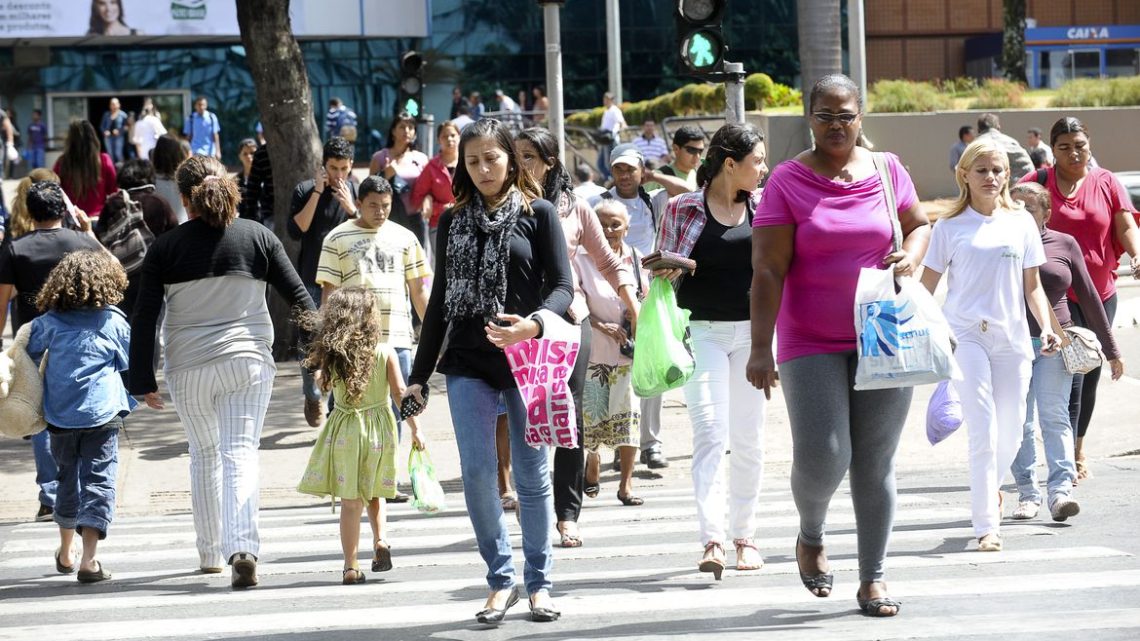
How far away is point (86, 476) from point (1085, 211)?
5.58m

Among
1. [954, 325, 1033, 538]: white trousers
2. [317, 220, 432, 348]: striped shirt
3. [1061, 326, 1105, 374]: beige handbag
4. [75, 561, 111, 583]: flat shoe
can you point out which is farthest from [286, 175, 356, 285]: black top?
[954, 325, 1033, 538]: white trousers

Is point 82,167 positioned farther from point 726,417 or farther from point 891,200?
point 891,200

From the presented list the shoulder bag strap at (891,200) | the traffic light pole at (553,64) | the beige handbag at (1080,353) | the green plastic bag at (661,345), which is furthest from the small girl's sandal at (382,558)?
the traffic light pole at (553,64)

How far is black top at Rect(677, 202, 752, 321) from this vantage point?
6.95 meters

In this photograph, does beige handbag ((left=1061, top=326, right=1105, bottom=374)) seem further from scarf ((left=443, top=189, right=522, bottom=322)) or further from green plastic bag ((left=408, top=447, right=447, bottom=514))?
scarf ((left=443, top=189, right=522, bottom=322))

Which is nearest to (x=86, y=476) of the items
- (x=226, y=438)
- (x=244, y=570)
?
(x=226, y=438)

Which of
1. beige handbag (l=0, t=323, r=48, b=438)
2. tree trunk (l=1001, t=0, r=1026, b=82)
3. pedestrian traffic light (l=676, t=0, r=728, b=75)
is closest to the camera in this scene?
beige handbag (l=0, t=323, r=48, b=438)

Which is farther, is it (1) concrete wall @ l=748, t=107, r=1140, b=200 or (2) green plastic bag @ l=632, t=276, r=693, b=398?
(1) concrete wall @ l=748, t=107, r=1140, b=200

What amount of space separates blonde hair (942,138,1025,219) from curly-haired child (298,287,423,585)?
8.92 ft

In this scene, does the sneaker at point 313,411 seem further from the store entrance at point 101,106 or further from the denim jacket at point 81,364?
the store entrance at point 101,106

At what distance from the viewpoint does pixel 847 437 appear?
579cm

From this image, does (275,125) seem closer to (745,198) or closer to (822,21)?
(822,21)

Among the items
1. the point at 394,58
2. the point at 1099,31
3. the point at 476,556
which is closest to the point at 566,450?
the point at 476,556

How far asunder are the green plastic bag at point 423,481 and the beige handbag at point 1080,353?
339 cm
